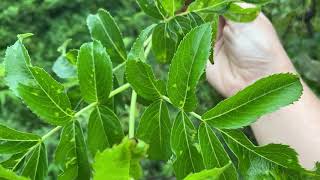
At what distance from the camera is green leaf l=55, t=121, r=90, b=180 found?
0.43 meters

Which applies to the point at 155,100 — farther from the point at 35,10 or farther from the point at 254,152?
the point at 35,10

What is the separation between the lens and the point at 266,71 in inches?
41.2

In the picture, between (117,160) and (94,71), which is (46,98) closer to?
(94,71)

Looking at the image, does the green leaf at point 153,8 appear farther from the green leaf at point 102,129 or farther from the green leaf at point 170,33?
the green leaf at point 102,129

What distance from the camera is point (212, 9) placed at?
20.9 inches

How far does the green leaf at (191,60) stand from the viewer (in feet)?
1.36

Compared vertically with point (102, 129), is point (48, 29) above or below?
below

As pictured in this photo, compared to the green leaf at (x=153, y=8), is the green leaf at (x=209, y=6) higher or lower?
lower

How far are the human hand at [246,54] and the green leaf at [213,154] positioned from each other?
585 millimetres

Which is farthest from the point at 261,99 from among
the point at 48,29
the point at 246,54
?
the point at 48,29

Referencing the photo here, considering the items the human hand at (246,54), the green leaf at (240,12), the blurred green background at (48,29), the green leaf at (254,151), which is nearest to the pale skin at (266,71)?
the human hand at (246,54)

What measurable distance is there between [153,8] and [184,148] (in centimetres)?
16

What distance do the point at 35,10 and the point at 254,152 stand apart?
6.53 feet

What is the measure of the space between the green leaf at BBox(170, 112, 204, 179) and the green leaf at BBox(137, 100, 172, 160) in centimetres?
2
